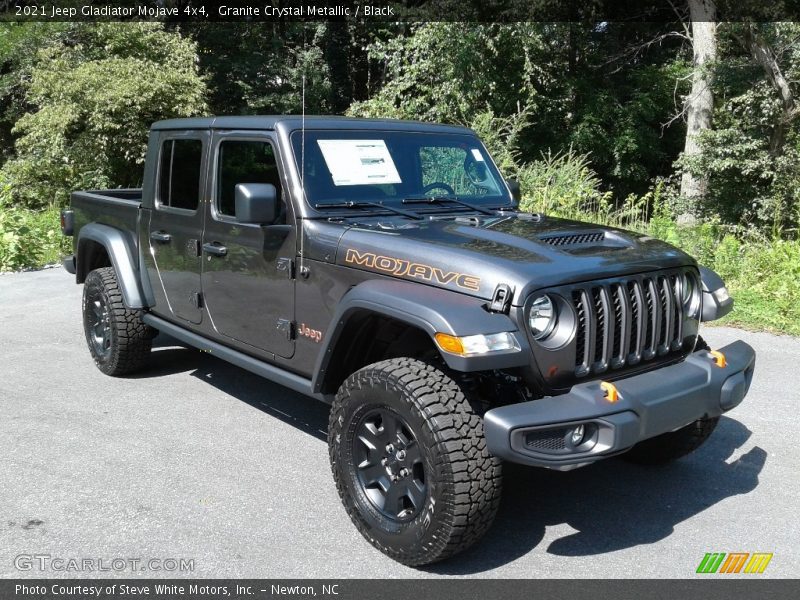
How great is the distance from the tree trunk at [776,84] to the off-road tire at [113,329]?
11.1 m

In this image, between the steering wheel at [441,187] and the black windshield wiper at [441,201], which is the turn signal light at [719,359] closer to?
the black windshield wiper at [441,201]

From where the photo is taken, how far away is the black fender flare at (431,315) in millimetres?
3070

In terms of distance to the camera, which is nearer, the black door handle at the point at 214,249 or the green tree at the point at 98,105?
the black door handle at the point at 214,249

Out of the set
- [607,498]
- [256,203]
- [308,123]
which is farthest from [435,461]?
[308,123]

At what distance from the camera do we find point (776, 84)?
42.3 feet

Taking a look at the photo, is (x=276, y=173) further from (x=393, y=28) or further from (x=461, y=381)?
(x=393, y=28)

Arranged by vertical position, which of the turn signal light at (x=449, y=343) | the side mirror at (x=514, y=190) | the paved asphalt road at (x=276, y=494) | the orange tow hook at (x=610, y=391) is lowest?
the paved asphalt road at (x=276, y=494)

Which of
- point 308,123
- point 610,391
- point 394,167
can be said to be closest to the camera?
point 610,391

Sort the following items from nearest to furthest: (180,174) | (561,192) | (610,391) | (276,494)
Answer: (610,391)
(276,494)
(180,174)
(561,192)

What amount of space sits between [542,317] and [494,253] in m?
0.37

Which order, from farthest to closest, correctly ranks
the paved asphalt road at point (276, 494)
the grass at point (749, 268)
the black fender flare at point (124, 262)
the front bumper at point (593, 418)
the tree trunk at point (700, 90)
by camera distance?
the tree trunk at point (700, 90)
the grass at point (749, 268)
the black fender flare at point (124, 262)
the paved asphalt road at point (276, 494)
the front bumper at point (593, 418)

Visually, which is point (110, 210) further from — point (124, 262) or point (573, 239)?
point (573, 239)

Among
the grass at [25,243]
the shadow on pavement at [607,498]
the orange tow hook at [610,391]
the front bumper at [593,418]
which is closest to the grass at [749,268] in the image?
the shadow on pavement at [607,498]

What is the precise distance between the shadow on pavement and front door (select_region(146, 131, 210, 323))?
1034mm
